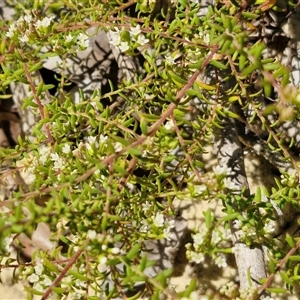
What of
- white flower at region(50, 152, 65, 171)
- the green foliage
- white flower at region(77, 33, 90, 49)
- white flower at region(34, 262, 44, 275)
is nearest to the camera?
the green foliage

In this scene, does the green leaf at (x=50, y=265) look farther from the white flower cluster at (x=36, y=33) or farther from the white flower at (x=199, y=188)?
the white flower cluster at (x=36, y=33)

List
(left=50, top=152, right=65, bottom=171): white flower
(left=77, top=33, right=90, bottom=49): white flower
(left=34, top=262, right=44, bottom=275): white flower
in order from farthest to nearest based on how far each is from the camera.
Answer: (left=77, top=33, right=90, bottom=49): white flower → (left=50, top=152, right=65, bottom=171): white flower → (left=34, top=262, right=44, bottom=275): white flower

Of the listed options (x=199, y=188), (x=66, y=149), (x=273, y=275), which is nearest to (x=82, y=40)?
(x=66, y=149)

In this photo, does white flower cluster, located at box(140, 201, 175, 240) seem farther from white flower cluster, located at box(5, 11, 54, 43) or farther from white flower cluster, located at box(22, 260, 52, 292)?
white flower cluster, located at box(5, 11, 54, 43)

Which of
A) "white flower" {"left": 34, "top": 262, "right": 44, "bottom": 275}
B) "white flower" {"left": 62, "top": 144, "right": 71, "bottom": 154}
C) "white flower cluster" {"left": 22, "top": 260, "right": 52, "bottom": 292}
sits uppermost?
"white flower" {"left": 62, "top": 144, "right": 71, "bottom": 154}

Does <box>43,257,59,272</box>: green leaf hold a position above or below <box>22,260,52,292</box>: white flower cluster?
above

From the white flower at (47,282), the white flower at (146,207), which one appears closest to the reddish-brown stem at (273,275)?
the white flower at (146,207)

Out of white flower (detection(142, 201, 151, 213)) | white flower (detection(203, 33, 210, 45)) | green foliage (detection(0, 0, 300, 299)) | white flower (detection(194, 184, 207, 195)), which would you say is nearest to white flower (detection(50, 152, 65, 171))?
green foliage (detection(0, 0, 300, 299))

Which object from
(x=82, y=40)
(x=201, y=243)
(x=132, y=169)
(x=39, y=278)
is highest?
(x=82, y=40)

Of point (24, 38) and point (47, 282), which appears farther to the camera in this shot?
point (24, 38)

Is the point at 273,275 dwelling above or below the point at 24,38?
below

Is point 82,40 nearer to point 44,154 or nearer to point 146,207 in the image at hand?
point 44,154

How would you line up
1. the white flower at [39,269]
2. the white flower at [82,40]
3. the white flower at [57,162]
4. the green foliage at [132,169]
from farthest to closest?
the white flower at [82,40]
the white flower at [57,162]
the white flower at [39,269]
the green foliage at [132,169]

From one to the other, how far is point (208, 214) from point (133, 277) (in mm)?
227
